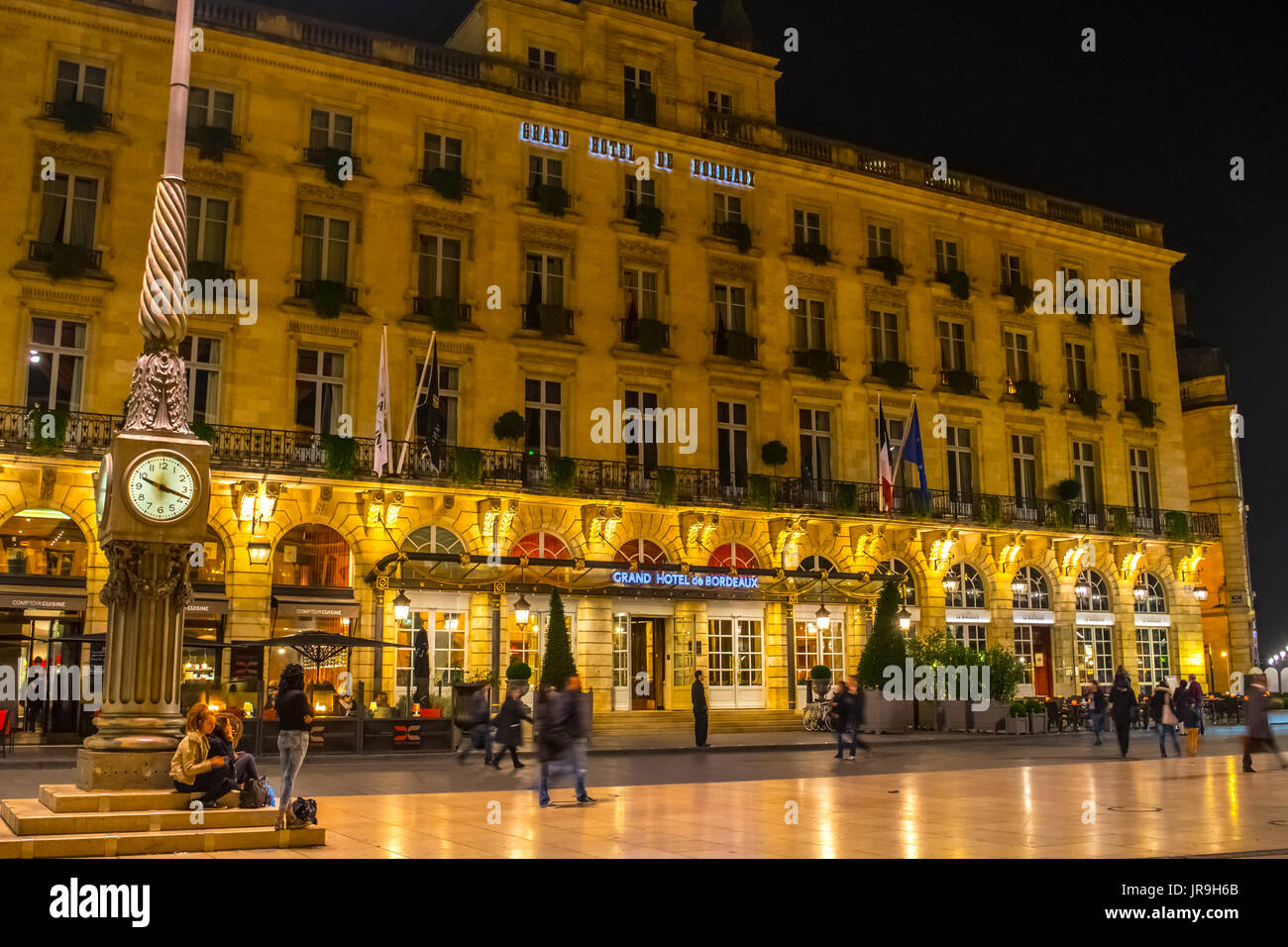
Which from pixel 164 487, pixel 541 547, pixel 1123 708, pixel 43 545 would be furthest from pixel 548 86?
pixel 164 487

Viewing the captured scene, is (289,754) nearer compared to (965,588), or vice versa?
(289,754)

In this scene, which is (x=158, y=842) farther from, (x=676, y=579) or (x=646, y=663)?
(x=646, y=663)

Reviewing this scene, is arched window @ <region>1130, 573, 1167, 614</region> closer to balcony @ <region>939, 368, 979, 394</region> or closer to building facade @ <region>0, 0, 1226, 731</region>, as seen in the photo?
building facade @ <region>0, 0, 1226, 731</region>

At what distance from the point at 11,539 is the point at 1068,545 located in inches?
1232

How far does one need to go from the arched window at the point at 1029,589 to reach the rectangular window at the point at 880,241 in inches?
448

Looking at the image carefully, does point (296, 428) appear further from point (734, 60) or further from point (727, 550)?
point (734, 60)

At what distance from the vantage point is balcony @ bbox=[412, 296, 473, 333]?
31.7 m

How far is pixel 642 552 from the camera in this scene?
33812 millimetres

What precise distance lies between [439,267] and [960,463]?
59.9 ft

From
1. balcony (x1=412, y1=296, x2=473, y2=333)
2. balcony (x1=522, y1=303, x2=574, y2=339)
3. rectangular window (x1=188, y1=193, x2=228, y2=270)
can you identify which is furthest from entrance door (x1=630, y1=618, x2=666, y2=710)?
rectangular window (x1=188, y1=193, x2=228, y2=270)

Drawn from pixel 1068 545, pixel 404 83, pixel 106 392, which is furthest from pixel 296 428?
pixel 1068 545
